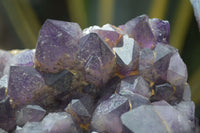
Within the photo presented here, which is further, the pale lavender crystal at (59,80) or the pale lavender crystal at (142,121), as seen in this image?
the pale lavender crystal at (59,80)

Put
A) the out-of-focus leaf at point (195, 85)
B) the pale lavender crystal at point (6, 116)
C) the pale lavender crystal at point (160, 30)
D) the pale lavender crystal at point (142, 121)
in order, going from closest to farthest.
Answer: the pale lavender crystal at point (142, 121), the pale lavender crystal at point (6, 116), the pale lavender crystal at point (160, 30), the out-of-focus leaf at point (195, 85)

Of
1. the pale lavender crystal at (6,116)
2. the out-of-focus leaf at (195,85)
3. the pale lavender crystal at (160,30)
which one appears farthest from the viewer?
the out-of-focus leaf at (195,85)

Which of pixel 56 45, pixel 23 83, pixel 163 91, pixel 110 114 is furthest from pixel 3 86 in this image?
pixel 163 91

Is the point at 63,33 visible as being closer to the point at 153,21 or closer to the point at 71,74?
the point at 71,74

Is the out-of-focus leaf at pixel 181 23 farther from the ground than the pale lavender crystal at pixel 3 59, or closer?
closer

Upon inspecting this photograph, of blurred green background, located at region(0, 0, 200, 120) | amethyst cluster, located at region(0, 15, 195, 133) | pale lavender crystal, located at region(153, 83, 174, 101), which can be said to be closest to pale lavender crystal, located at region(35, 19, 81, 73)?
amethyst cluster, located at region(0, 15, 195, 133)

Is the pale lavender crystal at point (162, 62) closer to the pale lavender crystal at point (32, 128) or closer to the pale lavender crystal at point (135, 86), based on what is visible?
the pale lavender crystal at point (135, 86)

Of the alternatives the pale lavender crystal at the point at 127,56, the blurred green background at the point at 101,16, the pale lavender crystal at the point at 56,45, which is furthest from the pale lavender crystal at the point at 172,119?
the blurred green background at the point at 101,16

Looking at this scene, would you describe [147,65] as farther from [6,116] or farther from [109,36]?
[6,116]

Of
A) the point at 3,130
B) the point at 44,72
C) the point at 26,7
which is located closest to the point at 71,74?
the point at 44,72
